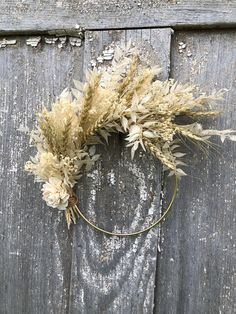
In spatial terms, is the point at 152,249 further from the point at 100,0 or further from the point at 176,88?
the point at 100,0

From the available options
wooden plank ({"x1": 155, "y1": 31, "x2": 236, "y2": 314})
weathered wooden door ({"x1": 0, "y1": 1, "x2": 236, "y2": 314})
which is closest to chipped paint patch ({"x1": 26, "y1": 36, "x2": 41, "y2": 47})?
weathered wooden door ({"x1": 0, "y1": 1, "x2": 236, "y2": 314})

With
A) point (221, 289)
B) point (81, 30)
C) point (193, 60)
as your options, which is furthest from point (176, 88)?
point (221, 289)

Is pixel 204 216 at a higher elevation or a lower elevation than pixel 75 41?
lower

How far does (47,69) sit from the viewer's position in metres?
1.35

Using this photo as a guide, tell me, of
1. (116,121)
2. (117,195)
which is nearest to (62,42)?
(116,121)

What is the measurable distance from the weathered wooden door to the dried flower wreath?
0.04 metres

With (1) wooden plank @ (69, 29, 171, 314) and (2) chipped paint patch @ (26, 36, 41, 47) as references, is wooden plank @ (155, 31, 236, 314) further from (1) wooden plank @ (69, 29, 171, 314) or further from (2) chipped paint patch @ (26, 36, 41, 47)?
(2) chipped paint patch @ (26, 36, 41, 47)

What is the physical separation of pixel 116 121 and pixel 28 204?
0.29m

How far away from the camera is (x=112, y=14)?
1.29 meters

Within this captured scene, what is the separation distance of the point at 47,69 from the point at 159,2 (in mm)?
289

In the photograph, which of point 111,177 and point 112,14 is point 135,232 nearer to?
point 111,177

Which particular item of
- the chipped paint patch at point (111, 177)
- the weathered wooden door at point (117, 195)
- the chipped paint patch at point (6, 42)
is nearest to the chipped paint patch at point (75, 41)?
the weathered wooden door at point (117, 195)

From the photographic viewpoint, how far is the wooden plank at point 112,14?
124 centimetres

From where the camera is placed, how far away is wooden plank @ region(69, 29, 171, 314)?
4.16 feet
